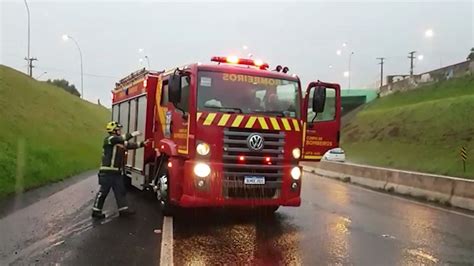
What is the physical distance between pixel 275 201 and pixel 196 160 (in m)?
1.56

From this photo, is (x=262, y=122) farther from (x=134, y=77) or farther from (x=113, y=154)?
(x=134, y=77)

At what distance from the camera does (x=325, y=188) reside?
658 inches

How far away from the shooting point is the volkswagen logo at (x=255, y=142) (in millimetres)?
8602

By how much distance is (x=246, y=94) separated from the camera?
29.5ft

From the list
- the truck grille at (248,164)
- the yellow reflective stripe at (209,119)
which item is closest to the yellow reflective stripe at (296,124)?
the truck grille at (248,164)

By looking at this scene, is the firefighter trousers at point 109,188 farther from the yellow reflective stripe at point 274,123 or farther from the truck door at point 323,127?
the truck door at point 323,127

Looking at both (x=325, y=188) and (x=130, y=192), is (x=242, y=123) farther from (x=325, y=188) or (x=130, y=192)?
(x=325, y=188)

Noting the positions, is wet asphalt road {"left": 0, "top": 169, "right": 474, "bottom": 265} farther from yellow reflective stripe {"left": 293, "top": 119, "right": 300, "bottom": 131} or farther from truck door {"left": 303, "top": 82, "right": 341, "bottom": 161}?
yellow reflective stripe {"left": 293, "top": 119, "right": 300, "bottom": 131}

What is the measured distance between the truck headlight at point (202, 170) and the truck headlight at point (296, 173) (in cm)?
156

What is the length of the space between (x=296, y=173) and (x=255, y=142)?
1.05 meters

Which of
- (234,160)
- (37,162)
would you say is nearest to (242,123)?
(234,160)

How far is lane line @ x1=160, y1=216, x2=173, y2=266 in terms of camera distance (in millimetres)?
6379

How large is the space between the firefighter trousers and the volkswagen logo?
2.91 m

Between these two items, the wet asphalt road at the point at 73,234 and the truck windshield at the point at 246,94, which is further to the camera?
the truck windshield at the point at 246,94
